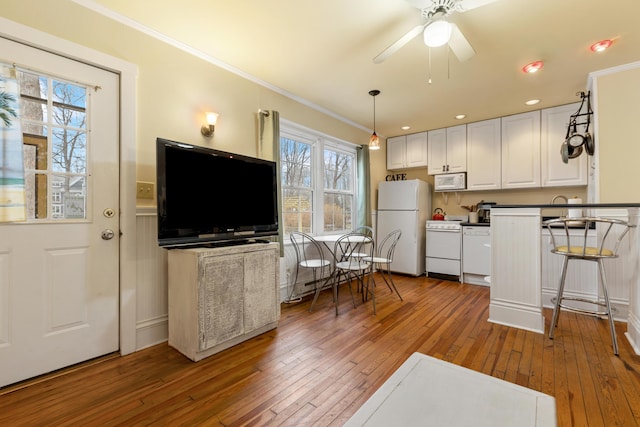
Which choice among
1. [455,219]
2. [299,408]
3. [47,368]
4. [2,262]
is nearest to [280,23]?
[2,262]

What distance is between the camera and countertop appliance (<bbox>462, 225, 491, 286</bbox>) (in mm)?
4093

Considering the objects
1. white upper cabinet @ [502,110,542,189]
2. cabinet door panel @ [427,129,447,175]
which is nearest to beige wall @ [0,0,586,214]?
cabinet door panel @ [427,129,447,175]

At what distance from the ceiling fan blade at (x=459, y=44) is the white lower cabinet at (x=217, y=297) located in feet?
6.96

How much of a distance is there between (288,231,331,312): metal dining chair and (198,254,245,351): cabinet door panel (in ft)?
3.49

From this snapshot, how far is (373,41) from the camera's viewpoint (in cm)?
242

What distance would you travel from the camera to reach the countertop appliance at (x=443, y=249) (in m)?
4.36

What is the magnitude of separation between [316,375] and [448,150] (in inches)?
164

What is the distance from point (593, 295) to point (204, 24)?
4.57 metres

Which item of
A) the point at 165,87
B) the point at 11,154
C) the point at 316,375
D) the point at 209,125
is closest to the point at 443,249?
the point at 316,375

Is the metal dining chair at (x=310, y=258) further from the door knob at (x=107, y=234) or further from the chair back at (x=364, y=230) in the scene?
the door knob at (x=107, y=234)

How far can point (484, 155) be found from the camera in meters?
4.39

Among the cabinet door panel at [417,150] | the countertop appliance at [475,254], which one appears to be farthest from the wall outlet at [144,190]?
the cabinet door panel at [417,150]

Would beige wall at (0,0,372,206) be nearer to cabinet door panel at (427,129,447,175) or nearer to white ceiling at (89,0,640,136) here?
white ceiling at (89,0,640,136)

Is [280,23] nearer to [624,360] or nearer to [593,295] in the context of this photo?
[624,360]
